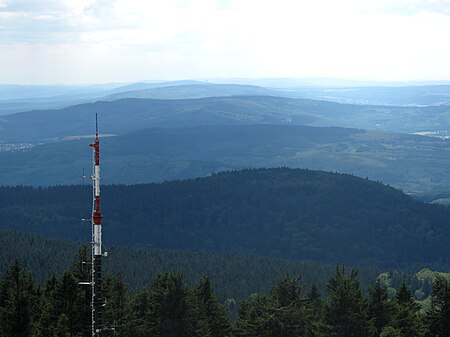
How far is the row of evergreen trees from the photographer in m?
58.2

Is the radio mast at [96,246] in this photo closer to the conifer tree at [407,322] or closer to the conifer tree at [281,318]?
the conifer tree at [281,318]

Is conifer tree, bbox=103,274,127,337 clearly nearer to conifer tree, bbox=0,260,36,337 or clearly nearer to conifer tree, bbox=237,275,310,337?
conifer tree, bbox=237,275,310,337

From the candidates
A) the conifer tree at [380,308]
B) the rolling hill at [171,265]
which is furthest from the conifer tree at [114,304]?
the rolling hill at [171,265]

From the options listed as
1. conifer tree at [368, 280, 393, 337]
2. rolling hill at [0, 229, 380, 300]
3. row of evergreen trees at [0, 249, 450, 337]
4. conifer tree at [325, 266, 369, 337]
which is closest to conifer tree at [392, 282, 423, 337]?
row of evergreen trees at [0, 249, 450, 337]

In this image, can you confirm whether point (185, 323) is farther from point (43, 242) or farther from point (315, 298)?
point (43, 242)

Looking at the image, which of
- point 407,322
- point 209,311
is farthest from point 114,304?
point 407,322

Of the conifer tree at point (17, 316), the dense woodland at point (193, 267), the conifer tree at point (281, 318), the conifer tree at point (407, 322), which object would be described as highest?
the conifer tree at point (17, 316)

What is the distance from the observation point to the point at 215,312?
69750 millimetres

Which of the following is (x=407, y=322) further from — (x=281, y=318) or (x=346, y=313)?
(x=281, y=318)

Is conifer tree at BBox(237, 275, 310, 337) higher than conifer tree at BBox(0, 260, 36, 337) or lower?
lower

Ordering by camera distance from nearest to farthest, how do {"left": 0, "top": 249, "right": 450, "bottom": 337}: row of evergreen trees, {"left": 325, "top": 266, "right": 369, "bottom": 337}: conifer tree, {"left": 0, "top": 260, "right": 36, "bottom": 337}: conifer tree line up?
{"left": 0, "top": 260, "right": 36, "bottom": 337}: conifer tree < {"left": 0, "top": 249, "right": 450, "bottom": 337}: row of evergreen trees < {"left": 325, "top": 266, "right": 369, "bottom": 337}: conifer tree

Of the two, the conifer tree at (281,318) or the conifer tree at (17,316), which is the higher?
the conifer tree at (17,316)

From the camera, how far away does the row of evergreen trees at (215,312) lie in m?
58.2

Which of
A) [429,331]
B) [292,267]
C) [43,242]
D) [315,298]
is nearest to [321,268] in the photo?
[292,267]
